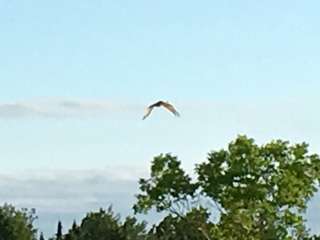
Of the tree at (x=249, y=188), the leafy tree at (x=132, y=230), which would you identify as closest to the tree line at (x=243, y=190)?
the tree at (x=249, y=188)

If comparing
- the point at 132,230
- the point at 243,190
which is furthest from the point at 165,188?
the point at 132,230

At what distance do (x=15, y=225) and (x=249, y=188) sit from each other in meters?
55.8

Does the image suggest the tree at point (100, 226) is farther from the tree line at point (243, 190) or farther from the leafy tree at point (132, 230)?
the tree line at point (243, 190)

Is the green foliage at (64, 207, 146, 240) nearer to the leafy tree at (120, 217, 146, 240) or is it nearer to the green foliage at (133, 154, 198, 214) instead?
the leafy tree at (120, 217, 146, 240)

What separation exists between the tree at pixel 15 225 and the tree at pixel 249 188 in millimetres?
49980

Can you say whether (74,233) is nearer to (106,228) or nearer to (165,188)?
(106,228)

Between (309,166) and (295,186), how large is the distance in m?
2.68

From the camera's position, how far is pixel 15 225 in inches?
4980

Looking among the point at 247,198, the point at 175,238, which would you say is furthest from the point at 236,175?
Answer: the point at 175,238

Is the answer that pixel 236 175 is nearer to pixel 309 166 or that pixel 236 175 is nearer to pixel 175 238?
pixel 309 166

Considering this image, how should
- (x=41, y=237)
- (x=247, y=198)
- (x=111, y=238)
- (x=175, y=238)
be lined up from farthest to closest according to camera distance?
(x=41, y=237) < (x=111, y=238) < (x=175, y=238) < (x=247, y=198)

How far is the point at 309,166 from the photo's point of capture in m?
75.8

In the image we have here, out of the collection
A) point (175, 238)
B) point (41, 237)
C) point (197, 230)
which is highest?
point (41, 237)

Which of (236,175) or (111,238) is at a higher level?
(111,238)
